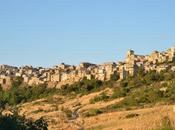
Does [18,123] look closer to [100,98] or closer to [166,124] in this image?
[166,124]

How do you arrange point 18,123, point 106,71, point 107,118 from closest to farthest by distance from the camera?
point 18,123
point 107,118
point 106,71

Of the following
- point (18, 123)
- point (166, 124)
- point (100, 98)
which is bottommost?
point (166, 124)

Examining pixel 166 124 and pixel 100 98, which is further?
pixel 100 98

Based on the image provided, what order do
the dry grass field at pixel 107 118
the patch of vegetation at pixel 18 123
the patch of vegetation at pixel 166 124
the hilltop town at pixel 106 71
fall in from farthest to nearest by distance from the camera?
the hilltop town at pixel 106 71
the dry grass field at pixel 107 118
the patch of vegetation at pixel 166 124
the patch of vegetation at pixel 18 123

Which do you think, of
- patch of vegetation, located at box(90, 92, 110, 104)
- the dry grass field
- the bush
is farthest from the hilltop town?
the bush

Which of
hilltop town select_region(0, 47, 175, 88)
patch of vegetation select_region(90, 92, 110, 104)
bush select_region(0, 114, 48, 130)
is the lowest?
bush select_region(0, 114, 48, 130)

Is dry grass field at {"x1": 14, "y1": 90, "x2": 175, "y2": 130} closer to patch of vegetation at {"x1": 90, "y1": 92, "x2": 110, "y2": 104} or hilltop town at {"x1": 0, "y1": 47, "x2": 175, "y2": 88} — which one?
patch of vegetation at {"x1": 90, "y1": 92, "x2": 110, "y2": 104}

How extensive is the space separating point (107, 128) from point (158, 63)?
6965cm

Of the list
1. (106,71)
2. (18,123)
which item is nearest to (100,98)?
(106,71)

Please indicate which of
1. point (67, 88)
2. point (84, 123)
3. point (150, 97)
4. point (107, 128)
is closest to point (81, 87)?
point (67, 88)

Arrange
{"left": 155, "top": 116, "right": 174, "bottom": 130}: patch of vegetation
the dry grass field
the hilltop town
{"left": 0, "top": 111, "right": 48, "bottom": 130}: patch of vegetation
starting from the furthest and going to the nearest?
the hilltop town, the dry grass field, {"left": 155, "top": 116, "right": 174, "bottom": 130}: patch of vegetation, {"left": 0, "top": 111, "right": 48, "bottom": 130}: patch of vegetation

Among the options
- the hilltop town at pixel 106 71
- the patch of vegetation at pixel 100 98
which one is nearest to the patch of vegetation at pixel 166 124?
the patch of vegetation at pixel 100 98

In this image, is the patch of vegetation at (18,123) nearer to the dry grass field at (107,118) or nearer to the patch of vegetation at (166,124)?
the dry grass field at (107,118)

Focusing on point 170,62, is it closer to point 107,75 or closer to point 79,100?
point 107,75
